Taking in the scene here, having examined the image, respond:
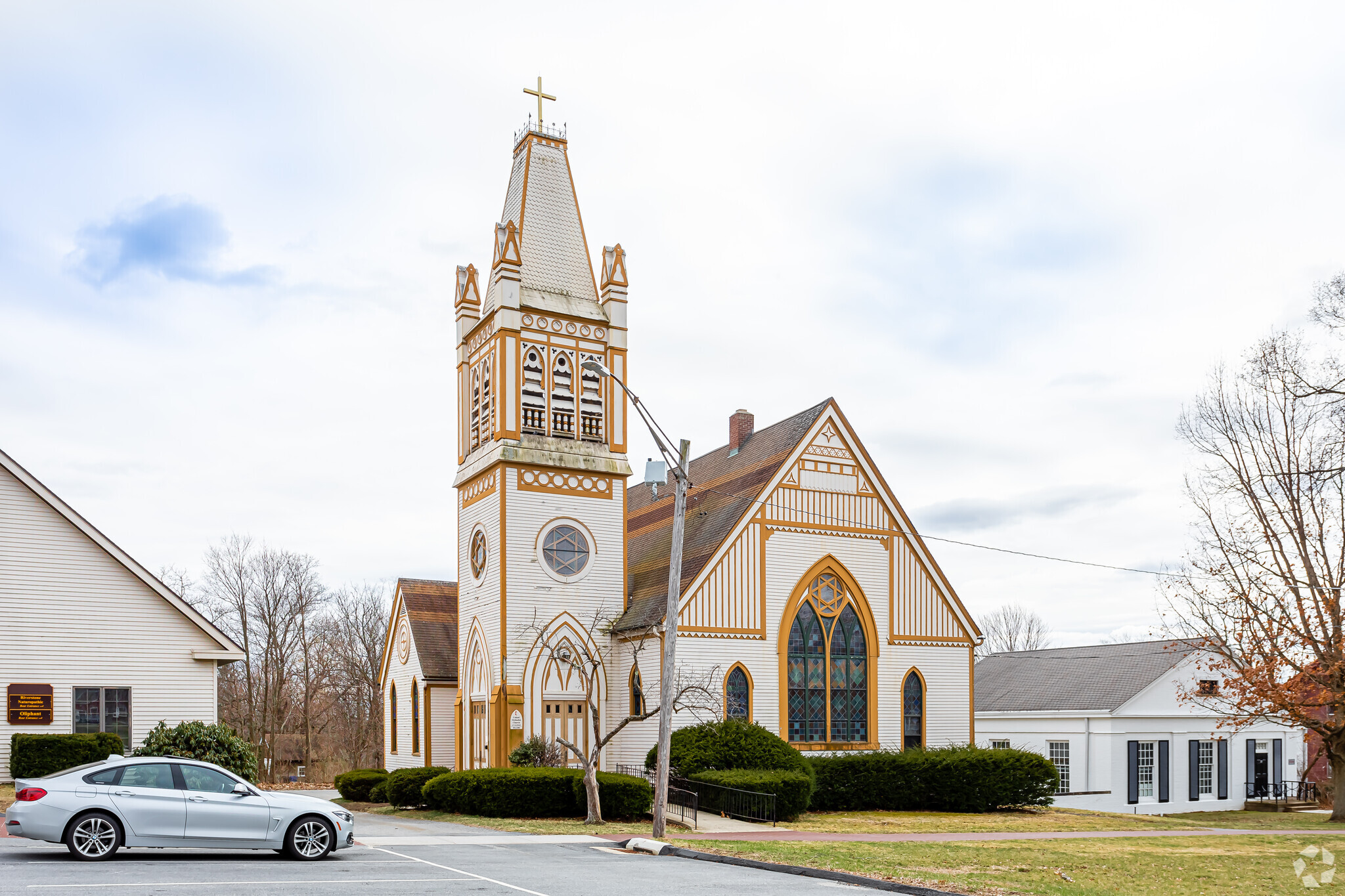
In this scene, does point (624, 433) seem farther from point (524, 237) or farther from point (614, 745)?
point (614, 745)

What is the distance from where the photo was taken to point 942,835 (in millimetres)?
25609

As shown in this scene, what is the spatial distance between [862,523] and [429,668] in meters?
14.4

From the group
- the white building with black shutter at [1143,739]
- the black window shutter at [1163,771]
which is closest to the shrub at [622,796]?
the white building with black shutter at [1143,739]

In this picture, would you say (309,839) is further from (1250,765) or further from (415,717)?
(1250,765)

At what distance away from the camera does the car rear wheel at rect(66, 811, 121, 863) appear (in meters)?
15.3

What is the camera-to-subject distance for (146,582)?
28406mm

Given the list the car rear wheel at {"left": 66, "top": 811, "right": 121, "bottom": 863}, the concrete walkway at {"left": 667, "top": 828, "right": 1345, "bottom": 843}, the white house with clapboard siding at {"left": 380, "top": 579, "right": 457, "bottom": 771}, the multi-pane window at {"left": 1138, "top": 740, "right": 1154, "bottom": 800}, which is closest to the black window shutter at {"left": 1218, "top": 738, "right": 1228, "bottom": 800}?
the multi-pane window at {"left": 1138, "top": 740, "right": 1154, "bottom": 800}

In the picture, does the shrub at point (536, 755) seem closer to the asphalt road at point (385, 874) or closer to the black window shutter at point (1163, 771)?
the asphalt road at point (385, 874)

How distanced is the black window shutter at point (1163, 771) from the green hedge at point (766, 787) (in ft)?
67.5

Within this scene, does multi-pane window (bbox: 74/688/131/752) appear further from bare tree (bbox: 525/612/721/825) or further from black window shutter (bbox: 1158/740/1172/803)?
black window shutter (bbox: 1158/740/1172/803)

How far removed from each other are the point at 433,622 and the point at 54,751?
16220 millimetres

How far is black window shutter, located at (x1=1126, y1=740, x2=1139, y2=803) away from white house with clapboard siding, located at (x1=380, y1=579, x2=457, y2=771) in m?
23.4

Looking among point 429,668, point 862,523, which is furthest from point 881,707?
point 429,668

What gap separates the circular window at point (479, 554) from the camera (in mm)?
35906
